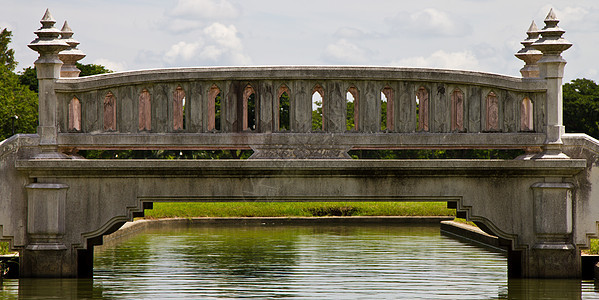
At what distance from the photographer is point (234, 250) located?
21.7m

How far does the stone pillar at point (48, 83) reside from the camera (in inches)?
512

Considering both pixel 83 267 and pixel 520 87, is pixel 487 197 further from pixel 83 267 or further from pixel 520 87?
pixel 83 267

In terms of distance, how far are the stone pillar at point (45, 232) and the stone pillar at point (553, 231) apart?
685cm

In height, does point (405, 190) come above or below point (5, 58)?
below

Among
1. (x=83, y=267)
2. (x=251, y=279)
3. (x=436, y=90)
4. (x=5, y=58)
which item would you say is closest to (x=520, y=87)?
(x=436, y=90)

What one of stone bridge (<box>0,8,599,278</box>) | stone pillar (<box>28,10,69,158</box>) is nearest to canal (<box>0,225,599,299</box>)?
stone bridge (<box>0,8,599,278</box>)

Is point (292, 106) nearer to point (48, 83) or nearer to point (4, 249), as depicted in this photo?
point (48, 83)

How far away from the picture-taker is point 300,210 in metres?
33.6

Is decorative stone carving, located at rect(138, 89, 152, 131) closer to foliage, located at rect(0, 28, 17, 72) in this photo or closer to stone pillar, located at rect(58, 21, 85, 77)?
stone pillar, located at rect(58, 21, 85, 77)

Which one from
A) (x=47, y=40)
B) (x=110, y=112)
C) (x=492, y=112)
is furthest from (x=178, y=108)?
(x=492, y=112)

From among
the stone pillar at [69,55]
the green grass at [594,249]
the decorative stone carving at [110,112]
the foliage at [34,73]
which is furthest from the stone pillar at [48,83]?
the foliage at [34,73]

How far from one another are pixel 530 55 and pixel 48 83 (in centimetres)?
743

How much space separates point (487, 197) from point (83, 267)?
6.19 metres

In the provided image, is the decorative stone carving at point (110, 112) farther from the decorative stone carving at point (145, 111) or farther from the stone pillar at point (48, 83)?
the stone pillar at point (48, 83)
